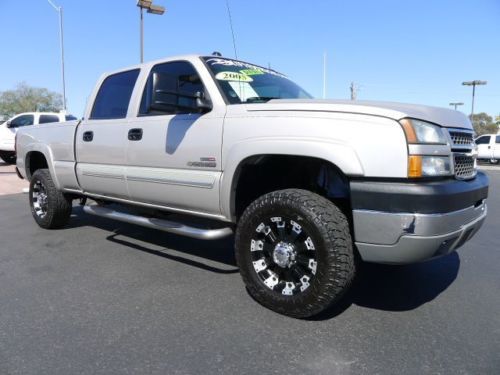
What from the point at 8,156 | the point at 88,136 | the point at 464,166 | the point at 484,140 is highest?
the point at 88,136

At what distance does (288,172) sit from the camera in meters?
3.62

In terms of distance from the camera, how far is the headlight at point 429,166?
8.69 feet

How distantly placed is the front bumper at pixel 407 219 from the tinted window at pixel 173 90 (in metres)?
1.67

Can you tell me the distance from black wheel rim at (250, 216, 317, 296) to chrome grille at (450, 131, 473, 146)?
1.20 m

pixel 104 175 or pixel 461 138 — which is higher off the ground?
pixel 461 138

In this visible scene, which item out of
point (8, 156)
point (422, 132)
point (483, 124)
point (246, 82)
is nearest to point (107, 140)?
point (246, 82)

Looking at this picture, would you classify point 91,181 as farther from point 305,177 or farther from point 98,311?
point 305,177

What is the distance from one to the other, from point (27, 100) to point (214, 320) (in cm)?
7513

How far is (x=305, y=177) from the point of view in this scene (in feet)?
11.7

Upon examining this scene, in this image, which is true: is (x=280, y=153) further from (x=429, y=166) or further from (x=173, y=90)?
(x=173, y=90)

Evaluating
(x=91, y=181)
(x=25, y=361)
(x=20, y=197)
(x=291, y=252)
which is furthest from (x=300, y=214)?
(x=20, y=197)

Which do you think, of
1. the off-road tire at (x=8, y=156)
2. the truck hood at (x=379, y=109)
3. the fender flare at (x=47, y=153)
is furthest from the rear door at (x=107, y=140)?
the off-road tire at (x=8, y=156)

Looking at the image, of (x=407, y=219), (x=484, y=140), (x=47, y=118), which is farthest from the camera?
(x=484, y=140)

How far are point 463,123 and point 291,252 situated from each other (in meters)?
1.60
